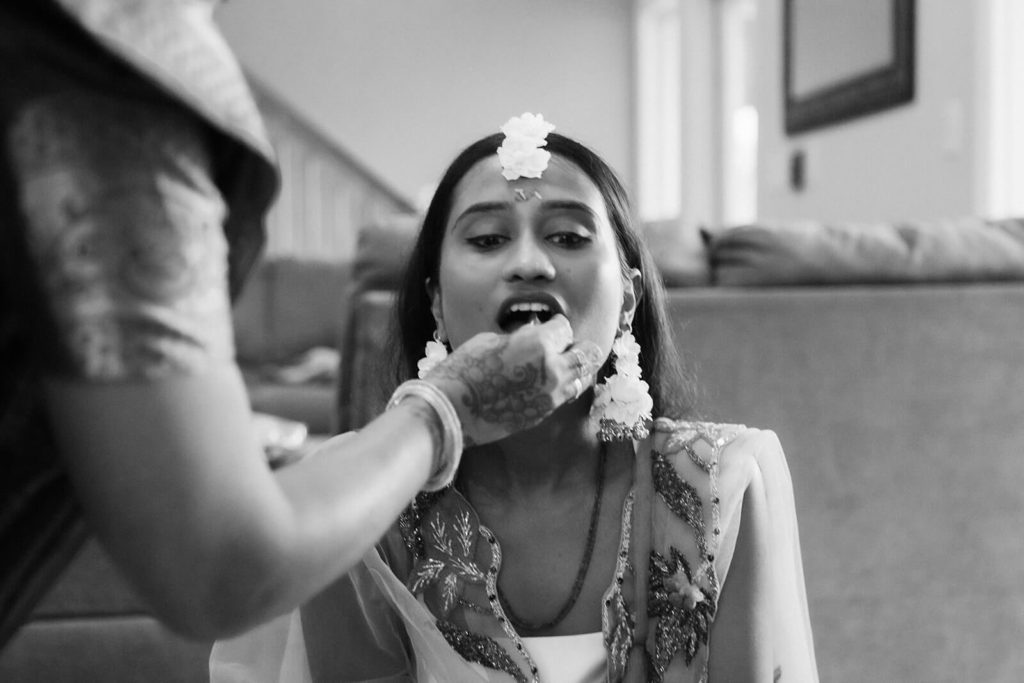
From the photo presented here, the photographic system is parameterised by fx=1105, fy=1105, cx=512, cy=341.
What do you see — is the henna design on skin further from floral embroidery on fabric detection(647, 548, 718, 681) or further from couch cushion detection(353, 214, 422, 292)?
couch cushion detection(353, 214, 422, 292)

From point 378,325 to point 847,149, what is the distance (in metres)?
2.74

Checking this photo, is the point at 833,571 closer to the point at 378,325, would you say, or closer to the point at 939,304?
the point at 939,304

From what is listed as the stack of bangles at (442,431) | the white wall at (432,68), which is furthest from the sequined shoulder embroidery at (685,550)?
the white wall at (432,68)

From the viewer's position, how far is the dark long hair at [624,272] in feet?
5.03

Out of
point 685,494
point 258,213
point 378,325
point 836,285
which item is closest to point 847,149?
point 836,285

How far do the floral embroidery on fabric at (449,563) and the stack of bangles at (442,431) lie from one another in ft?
2.02

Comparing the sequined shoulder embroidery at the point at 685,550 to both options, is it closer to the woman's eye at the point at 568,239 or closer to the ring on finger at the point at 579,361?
the woman's eye at the point at 568,239

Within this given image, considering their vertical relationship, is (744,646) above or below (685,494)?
below

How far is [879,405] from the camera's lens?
82.2 inches

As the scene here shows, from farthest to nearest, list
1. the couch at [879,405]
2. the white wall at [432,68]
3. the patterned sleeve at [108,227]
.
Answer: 1. the white wall at [432,68]
2. the couch at [879,405]
3. the patterned sleeve at [108,227]

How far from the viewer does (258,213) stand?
71 centimetres

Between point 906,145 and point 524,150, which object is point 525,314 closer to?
point 524,150

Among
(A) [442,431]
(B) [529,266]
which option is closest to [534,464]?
(B) [529,266]

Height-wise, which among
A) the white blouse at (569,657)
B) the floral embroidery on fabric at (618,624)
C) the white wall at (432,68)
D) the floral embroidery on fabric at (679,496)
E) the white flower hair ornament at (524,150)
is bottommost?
the white blouse at (569,657)
